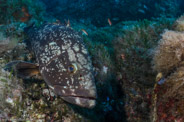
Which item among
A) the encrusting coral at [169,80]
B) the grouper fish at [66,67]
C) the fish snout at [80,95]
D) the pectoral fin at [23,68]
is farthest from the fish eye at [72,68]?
the encrusting coral at [169,80]

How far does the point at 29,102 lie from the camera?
254cm

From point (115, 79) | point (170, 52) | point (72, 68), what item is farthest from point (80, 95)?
point (115, 79)

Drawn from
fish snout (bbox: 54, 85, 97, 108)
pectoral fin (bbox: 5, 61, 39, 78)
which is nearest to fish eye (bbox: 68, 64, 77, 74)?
fish snout (bbox: 54, 85, 97, 108)

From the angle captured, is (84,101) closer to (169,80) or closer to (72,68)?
(72,68)

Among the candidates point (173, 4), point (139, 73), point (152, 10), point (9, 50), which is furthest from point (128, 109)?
point (173, 4)

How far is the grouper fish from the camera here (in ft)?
8.16

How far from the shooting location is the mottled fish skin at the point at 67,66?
2.48 meters

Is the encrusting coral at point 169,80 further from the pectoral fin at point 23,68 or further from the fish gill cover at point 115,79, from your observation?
the pectoral fin at point 23,68

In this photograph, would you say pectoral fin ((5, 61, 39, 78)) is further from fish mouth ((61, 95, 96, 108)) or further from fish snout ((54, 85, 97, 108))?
fish mouth ((61, 95, 96, 108))

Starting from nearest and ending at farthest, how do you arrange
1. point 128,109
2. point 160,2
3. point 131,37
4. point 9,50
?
1. point 9,50
2. point 128,109
3. point 131,37
4. point 160,2

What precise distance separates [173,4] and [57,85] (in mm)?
16743

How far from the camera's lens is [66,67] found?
2727 millimetres

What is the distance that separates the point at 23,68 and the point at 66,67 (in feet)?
3.14

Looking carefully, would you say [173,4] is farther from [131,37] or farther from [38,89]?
[38,89]
